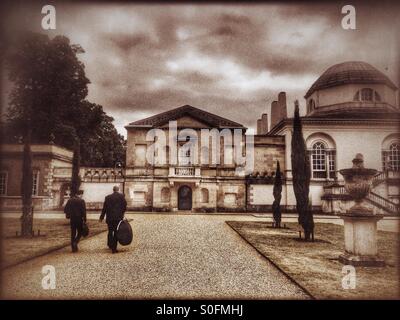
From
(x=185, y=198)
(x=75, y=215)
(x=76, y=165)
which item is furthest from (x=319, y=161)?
(x=75, y=215)

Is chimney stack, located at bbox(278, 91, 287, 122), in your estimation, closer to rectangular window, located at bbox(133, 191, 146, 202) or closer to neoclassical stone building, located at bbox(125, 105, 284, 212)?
neoclassical stone building, located at bbox(125, 105, 284, 212)

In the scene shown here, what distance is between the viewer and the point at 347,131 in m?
15.1

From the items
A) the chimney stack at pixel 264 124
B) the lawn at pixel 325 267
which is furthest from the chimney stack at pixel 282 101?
the lawn at pixel 325 267

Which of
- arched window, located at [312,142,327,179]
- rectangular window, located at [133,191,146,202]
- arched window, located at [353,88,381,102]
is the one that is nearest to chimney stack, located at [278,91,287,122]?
arched window, located at [312,142,327,179]

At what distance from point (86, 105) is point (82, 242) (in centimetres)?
385

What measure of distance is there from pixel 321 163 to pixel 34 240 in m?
14.6

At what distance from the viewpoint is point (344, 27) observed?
6621 millimetres

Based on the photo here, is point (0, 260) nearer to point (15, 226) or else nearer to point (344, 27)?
point (15, 226)

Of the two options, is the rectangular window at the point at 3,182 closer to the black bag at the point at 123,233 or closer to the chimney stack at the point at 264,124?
the black bag at the point at 123,233

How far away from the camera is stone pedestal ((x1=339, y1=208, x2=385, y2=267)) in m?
6.25

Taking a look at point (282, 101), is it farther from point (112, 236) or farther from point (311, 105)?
point (311, 105)

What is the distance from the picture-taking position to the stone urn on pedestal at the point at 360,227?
628cm

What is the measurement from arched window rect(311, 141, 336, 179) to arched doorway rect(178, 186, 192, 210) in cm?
944
